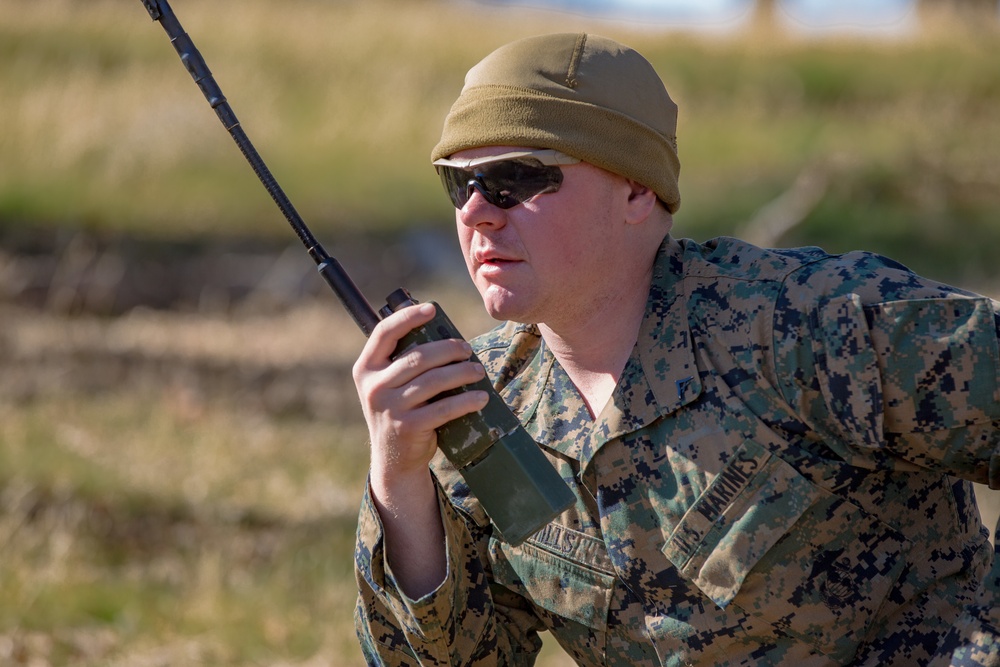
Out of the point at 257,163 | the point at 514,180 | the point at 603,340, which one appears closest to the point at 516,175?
the point at 514,180

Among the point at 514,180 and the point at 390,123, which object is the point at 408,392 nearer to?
the point at 514,180

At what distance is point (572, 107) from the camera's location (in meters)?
2.67

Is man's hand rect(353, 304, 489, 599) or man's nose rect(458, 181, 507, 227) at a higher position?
man's nose rect(458, 181, 507, 227)

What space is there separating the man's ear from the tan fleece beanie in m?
0.02

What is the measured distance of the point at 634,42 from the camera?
13.4 meters

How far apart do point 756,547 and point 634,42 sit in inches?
447

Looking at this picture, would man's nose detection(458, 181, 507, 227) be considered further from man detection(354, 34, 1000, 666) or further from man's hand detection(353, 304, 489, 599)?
man's hand detection(353, 304, 489, 599)

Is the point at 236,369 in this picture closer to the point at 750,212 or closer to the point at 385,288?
the point at 385,288

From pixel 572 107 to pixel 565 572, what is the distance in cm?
97

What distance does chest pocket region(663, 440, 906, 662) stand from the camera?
103 inches

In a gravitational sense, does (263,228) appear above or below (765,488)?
above

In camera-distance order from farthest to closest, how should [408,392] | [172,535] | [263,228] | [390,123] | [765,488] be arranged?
[390,123], [263,228], [172,535], [765,488], [408,392]

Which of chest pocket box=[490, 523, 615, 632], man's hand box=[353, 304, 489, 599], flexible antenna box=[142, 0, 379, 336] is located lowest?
chest pocket box=[490, 523, 615, 632]

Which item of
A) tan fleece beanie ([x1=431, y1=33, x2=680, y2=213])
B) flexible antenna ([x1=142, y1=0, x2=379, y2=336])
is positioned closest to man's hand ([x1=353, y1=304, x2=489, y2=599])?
flexible antenna ([x1=142, y1=0, x2=379, y2=336])
